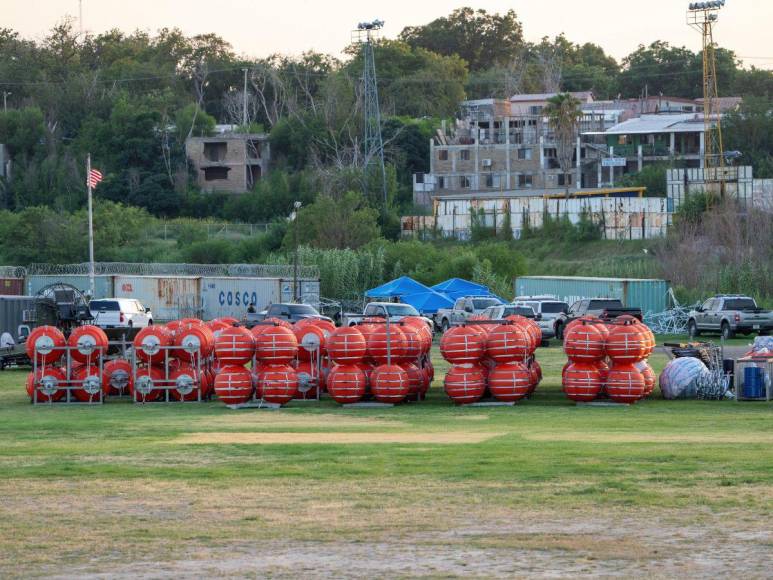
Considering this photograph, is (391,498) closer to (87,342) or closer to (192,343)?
(192,343)

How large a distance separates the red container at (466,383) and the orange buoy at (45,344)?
28.0ft

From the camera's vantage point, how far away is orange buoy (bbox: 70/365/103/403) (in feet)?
105

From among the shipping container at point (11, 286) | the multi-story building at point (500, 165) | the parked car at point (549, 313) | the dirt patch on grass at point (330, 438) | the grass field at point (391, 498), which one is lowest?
the dirt patch on grass at point (330, 438)

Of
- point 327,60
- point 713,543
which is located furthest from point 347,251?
point 327,60

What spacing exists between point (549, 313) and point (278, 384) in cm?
2624

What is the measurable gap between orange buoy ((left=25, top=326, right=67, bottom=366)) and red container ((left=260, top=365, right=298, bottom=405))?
4747 mm

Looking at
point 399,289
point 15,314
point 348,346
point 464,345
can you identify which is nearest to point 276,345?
point 348,346

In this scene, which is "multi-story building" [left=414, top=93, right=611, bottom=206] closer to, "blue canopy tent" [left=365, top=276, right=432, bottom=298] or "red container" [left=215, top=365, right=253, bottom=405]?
"blue canopy tent" [left=365, top=276, right=432, bottom=298]

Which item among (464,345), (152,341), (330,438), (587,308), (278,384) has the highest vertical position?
(152,341)

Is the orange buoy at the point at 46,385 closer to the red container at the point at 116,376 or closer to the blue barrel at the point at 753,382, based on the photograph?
the red container at the point at 116,376

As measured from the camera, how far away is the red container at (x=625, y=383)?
2941 centimetres

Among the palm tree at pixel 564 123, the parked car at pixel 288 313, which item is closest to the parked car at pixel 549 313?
the parked car at pixel 288 313

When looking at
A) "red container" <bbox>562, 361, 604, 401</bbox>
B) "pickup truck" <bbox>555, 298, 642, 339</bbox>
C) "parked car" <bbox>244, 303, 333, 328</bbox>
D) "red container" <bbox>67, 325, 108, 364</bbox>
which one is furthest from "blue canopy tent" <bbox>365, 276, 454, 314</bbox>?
"red container" <bbox>562, 361, 604, 401</bbox>

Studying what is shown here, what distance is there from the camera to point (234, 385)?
30.2 meters
